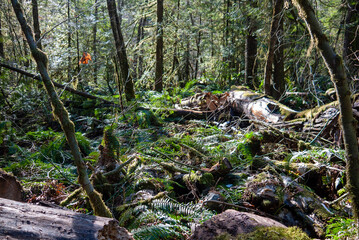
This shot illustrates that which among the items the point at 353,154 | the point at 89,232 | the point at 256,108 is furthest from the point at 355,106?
the point at 89,232

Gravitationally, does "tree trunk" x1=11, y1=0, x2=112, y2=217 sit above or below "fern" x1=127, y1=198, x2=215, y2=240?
above

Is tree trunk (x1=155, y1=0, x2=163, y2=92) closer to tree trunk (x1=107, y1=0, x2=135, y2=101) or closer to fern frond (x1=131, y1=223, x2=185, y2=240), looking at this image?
tree trunk (x1=107, y1=0, x2=135, y2=101)

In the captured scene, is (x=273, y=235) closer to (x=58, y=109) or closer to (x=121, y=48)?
(x=58, y=109)

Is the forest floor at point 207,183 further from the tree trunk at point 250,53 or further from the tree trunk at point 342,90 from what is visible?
the tree trunk at point 250,53

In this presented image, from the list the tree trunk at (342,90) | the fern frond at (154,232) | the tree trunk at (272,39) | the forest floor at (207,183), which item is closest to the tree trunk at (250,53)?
the tree trunk at (272,39)

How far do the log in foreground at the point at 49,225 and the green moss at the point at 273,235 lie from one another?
0.89 meters

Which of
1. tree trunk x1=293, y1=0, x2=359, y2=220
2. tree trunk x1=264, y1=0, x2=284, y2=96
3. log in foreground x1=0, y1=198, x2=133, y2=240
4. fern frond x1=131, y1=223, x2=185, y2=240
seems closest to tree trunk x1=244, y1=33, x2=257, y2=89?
tree trunk x1=264, y1=0, x2=284, y2=96

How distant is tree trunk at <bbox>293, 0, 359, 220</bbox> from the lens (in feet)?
7.23

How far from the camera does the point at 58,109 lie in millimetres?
2260

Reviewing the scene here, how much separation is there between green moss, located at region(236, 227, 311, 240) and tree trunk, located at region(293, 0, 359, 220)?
754mm

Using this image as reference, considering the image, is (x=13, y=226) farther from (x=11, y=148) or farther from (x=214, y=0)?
(x=214, y=0)

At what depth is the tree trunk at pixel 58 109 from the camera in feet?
6.98

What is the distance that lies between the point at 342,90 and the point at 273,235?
135cm

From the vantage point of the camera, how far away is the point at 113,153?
382cm
